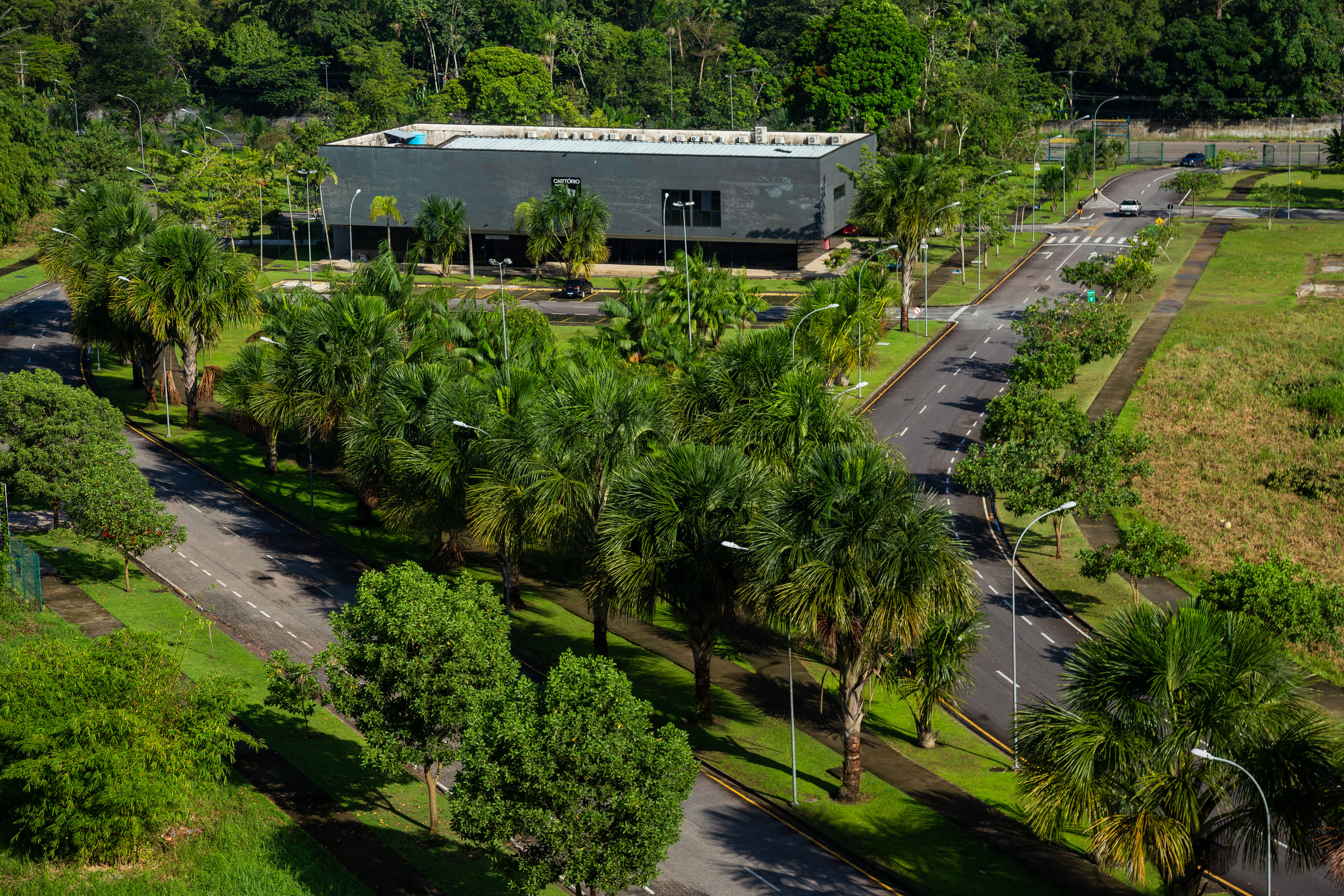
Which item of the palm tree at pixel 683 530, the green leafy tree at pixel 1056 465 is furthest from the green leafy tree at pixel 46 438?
the green leafy tree at pixel 1056 465

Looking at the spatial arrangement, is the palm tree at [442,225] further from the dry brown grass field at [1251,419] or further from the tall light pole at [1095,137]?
the tall light pole at [1095,137]

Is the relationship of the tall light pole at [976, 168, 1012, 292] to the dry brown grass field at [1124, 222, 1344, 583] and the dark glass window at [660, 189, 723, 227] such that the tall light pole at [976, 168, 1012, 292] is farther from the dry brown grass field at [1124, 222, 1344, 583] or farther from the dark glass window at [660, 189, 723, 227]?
the dark glass window at [660, 189, 723, 227]

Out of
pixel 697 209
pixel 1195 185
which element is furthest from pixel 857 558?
pixel 1195 185

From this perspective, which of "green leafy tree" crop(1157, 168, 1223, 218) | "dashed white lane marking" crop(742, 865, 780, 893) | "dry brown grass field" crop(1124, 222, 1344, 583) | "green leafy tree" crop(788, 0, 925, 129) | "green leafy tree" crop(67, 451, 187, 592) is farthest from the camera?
"green leafy tree" crop(788, 0, 925, 129)

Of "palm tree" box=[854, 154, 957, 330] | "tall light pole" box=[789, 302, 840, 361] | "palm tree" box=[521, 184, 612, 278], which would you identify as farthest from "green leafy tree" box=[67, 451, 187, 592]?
"palm tree" box=[521, 184, 612, 278]

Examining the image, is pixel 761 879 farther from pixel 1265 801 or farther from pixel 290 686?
pixel 290 686

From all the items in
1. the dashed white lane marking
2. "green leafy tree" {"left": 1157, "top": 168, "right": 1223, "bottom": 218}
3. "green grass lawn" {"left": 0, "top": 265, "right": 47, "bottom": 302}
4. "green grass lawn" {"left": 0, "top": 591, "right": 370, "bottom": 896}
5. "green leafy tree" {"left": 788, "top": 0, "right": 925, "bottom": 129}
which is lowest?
the dashed white lane marking

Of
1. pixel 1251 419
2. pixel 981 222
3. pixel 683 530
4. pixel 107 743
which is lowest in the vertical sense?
pixel 107 743
